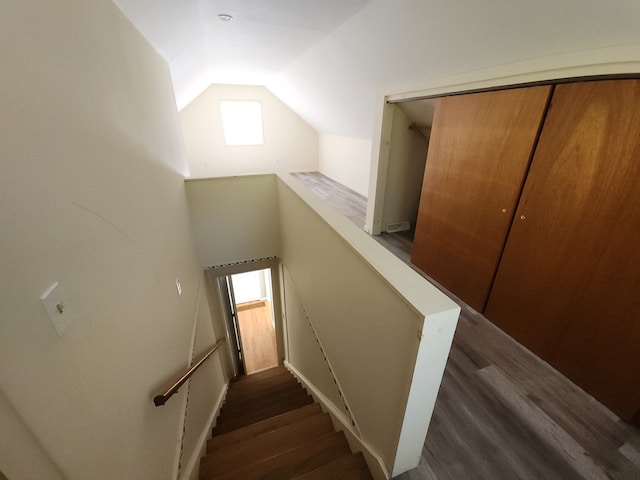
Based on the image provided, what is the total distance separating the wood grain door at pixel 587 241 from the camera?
1.31 meters

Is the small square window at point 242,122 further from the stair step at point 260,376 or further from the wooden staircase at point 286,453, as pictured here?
the wooden staircase at point 286,453

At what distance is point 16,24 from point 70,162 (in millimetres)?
330

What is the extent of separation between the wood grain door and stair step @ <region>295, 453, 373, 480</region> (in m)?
1.37

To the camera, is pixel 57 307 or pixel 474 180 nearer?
pixel 57 307

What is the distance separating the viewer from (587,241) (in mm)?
1475

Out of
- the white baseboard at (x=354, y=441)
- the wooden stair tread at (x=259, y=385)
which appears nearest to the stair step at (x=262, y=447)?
the white baseboard at (x=354, y=441)

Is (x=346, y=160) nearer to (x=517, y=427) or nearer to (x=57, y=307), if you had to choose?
(x=517, y=427)

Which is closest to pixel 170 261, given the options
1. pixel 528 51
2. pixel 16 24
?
pixel 16 24

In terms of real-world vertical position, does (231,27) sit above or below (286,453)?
above

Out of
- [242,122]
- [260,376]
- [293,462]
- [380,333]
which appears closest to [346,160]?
[242,122]

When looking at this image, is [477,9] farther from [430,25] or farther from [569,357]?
[569,357]

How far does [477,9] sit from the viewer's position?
4.73 feet

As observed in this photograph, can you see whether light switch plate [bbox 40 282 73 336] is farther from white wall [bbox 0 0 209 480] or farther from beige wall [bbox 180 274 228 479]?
beige wall [bbox 180 274 228 479]

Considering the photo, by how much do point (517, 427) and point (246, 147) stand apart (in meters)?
6.88
